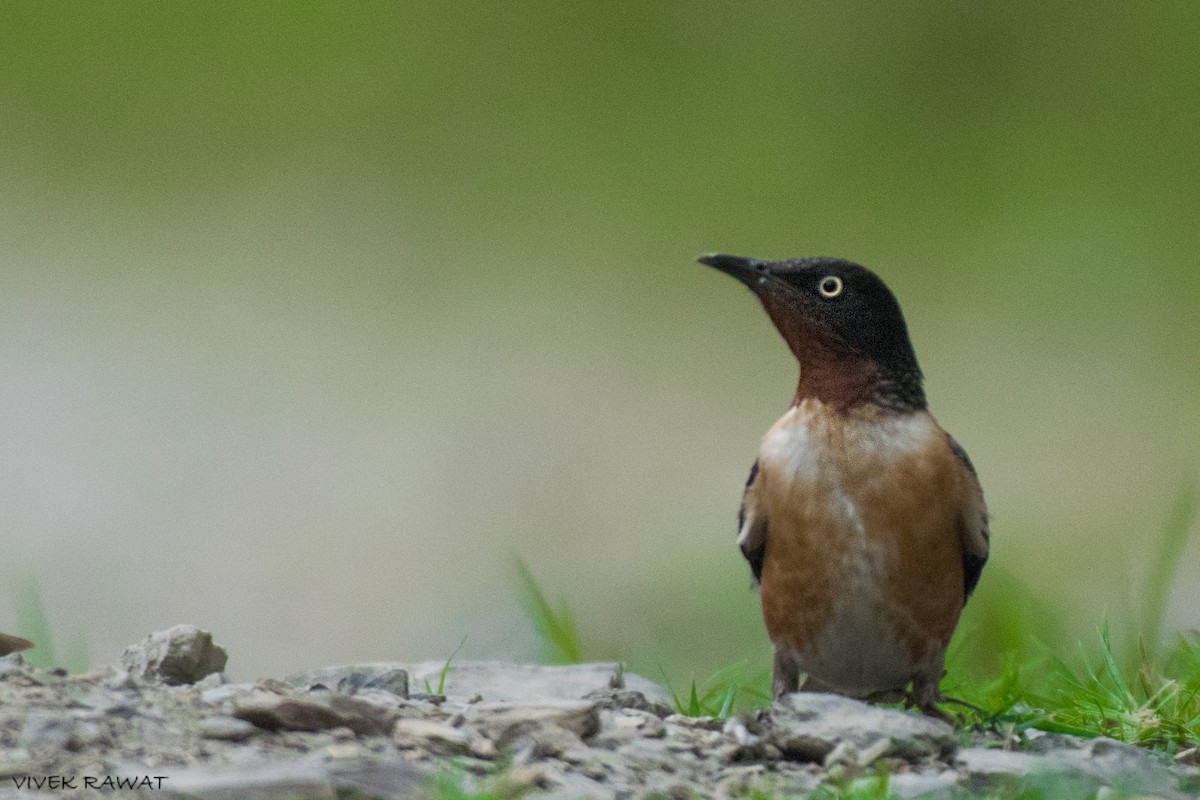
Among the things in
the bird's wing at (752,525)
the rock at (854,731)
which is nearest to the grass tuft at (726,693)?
the bird's wing at (752,525)

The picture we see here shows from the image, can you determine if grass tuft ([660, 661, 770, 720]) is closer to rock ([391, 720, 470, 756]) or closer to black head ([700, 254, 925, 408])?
black head ([700, 254, 925, 408])

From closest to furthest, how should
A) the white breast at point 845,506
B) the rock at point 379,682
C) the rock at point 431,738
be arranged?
the rock at point 431,738, the rock at point 379,682, the white breast at point 845,506

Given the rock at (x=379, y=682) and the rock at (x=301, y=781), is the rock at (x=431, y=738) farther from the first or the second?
the rock at (x=379, y=682)

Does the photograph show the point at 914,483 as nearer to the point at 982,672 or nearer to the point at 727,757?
the point at 727,757

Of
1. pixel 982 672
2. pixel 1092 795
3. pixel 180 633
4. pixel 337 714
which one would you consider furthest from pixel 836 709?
pixel 982 672

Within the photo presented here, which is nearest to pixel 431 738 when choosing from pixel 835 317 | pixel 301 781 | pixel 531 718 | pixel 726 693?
pixel 531 718

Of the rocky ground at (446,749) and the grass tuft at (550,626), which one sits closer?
the rocky ground at (446,749)

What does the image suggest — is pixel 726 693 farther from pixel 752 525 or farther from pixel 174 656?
pixel 174 656

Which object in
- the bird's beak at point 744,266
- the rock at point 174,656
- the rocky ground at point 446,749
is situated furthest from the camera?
the bird's beak at point 744,266
